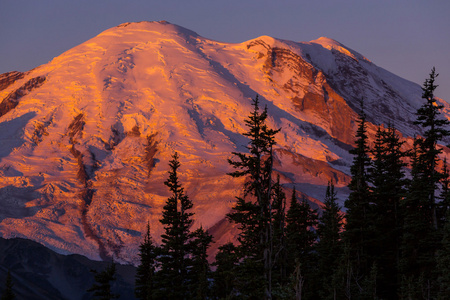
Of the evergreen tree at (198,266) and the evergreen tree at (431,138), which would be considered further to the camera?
the evergreen tree at (198,266)

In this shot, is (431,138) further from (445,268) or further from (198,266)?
(198,266)

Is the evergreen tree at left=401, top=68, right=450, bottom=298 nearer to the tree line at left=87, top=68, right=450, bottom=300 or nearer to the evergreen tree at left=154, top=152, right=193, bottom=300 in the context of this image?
the tree line at left=87, top=68, right=450, bottom=300

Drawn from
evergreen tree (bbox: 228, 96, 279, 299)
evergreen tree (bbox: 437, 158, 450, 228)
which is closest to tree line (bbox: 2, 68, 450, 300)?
evergreen tree (bbox: 437, 158, 450, 228)

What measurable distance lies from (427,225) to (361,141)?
34.5 feet

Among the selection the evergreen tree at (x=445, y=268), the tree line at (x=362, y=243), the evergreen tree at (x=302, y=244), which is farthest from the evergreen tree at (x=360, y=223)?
the evergreen tree at (x=445, y=268)

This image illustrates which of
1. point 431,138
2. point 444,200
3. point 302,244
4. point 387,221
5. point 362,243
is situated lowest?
point 362,243

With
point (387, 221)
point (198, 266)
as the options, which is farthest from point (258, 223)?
point (387, 221)

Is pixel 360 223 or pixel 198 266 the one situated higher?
pixel 360 223

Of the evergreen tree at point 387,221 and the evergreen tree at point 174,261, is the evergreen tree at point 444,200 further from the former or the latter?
the evergreen tree at point 174,261

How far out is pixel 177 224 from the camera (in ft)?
199

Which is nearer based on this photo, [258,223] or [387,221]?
[258,223]

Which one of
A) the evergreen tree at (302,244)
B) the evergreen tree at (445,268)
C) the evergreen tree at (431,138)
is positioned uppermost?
the evergreen tree at (431,138)

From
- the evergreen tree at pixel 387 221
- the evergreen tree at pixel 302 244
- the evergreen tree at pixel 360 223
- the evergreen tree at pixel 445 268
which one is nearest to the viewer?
the evergreen tree at pixel 445 268

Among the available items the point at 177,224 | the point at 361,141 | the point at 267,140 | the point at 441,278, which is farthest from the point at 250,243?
the point at 361,141
